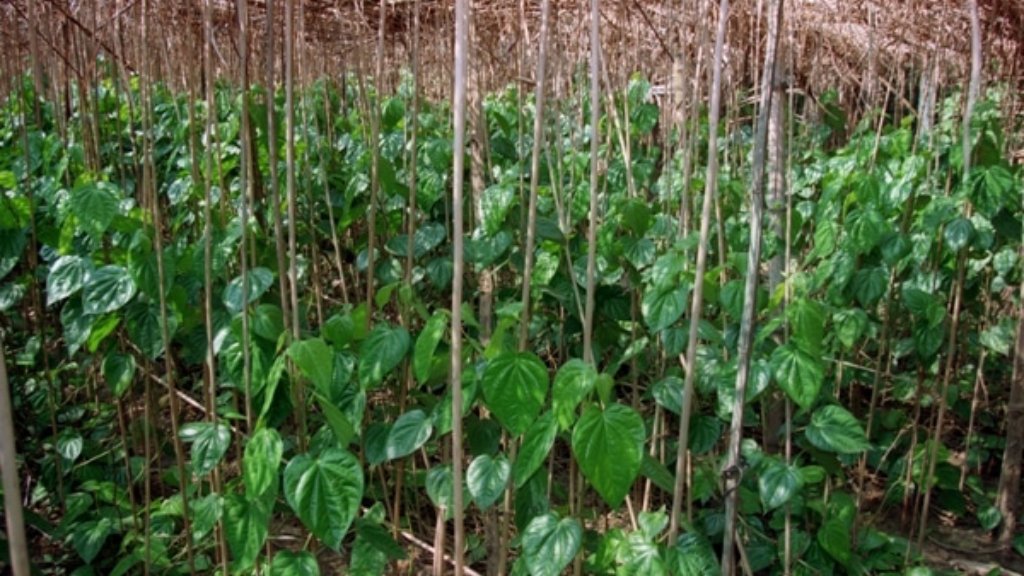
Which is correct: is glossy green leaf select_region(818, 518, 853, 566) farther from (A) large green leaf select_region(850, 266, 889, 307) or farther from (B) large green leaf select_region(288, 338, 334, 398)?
(B) large green leaf select_region(288, 338, 334, 398)

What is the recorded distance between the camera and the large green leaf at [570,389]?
1.05 m

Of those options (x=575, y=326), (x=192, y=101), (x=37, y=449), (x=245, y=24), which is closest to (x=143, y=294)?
(x=192, y=101)

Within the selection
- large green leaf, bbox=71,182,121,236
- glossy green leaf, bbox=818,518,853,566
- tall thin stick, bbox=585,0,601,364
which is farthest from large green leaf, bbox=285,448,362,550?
glossy green leaf, bbox=818,518,853,566

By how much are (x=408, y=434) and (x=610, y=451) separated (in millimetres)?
341

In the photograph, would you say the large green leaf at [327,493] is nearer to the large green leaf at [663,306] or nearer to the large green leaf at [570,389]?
the large green leaf at [570,389]

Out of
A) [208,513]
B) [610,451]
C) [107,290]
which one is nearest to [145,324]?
[107,290]

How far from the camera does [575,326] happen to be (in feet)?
5.58

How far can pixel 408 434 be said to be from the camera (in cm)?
126

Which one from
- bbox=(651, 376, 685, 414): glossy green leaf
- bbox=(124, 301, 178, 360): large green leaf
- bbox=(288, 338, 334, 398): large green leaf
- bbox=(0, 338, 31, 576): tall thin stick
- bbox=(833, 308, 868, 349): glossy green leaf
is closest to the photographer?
bbox=(0, 338, 31, 576): tall thin stick

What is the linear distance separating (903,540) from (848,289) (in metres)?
0.54

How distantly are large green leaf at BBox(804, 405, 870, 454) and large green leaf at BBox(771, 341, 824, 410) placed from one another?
0.41 feet

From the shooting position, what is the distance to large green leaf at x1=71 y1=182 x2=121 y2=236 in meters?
1.41

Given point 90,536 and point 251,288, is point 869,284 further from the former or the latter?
point 90,536

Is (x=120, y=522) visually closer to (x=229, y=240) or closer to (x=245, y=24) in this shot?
(x=229, y=240)
